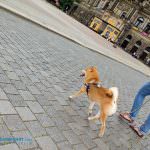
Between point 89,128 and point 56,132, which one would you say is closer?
point 56,132

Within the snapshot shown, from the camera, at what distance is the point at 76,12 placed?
5944 cm

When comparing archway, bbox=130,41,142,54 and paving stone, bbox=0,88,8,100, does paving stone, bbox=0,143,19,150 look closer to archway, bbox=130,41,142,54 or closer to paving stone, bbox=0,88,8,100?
paving stone, bbox=0,88,8,100

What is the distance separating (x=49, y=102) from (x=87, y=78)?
3.12 feet

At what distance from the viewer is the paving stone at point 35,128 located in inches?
181

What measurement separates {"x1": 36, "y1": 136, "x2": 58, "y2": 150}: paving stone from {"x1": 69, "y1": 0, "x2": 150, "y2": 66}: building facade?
5082 centimetres

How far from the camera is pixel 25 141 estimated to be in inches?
167

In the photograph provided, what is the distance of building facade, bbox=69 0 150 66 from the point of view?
55.8m

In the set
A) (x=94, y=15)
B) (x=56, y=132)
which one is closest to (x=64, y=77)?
(x=56, y=132)

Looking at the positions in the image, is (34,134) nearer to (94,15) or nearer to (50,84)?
(50,84)

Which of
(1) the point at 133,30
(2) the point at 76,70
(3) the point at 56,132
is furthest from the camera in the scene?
(1) the point at 133,30

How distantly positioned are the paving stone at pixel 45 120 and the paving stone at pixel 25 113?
134 millimetres

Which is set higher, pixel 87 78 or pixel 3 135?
pixel 87 78

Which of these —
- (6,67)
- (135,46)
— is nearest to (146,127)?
(6,67)

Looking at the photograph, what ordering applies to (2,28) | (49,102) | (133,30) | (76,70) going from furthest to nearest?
(133,30) < (76,70) < (2,28) < (49,102)
